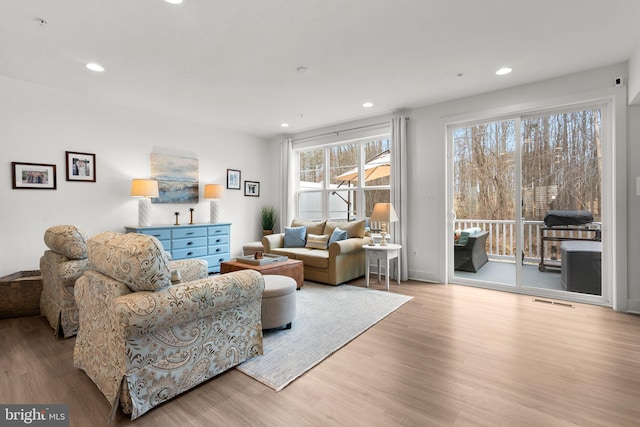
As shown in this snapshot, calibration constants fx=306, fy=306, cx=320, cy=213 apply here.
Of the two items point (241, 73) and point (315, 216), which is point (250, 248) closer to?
point (315, 216)

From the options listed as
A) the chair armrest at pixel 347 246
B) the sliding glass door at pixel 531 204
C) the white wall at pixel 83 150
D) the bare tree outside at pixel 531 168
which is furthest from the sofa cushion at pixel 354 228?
the white wall at pixel 83 150

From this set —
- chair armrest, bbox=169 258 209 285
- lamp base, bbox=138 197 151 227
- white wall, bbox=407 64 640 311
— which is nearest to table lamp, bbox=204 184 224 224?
lamp base, bbox=138 197 151 227

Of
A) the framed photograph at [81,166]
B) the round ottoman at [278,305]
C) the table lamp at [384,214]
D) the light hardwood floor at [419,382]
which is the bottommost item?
the light hardwood floor at [419,382]

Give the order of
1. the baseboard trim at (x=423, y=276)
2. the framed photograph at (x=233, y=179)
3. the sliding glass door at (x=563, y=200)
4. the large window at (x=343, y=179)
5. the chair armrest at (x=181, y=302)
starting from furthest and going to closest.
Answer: the framed photograph at (x=233, y=179) → the large window at (x=343, y=179) → the baseboard trim at (x=423, y=276) → the sliding glass door at (x=563, y=200) → the chair armrest at (x=181, y=302)

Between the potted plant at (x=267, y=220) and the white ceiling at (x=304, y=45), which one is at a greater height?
the white ceiling at (x=304, y=45)

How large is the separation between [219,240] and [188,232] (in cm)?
58

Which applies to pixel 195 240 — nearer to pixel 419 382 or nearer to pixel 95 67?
pixel 95 67

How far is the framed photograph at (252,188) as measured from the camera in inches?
242

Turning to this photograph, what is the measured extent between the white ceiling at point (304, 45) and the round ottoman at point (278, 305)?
2.20 m

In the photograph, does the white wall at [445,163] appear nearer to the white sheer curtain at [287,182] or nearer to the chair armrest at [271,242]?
the white sheer curtain at [287,182]

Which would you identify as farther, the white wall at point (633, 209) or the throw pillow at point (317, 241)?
the throw pillow at point (317, 241)

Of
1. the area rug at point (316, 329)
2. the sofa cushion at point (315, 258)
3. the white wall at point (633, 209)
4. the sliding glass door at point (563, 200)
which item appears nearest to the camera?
the area rug at point (316, 329)

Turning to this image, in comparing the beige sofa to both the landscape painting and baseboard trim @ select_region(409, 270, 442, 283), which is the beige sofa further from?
the landscape painting

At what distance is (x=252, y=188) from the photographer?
627 cm
